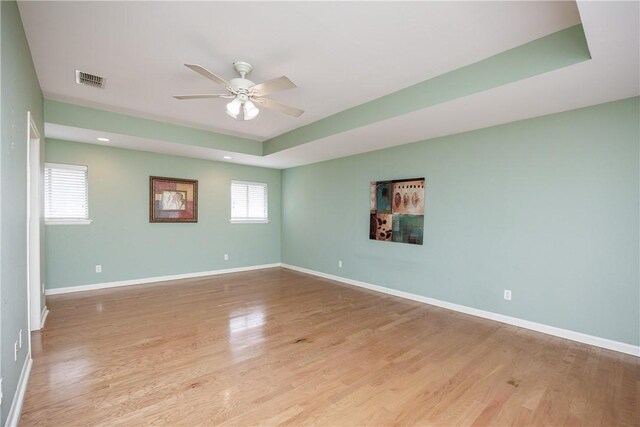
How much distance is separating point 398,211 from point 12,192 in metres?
4.28

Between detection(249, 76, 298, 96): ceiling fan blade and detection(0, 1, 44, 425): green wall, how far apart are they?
1.54m

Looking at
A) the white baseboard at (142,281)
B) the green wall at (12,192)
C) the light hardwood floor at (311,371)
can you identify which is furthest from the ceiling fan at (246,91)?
the white baseboard at (142,281)

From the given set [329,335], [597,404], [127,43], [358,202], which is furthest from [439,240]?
[127,43]

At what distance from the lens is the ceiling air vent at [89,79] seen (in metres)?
3.02

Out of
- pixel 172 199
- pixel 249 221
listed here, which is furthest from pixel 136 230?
pixel 249 221

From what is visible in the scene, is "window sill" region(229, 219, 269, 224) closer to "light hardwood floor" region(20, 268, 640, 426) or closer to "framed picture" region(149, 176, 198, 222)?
"framed picture" region(149, 176, 198, 222)

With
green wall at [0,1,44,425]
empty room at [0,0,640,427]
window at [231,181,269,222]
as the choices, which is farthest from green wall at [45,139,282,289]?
green wall at [0,1,44,425]

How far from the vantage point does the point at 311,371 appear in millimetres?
2469

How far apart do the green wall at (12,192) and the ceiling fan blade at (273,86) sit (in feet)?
5.04

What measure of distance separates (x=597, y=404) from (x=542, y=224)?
183cm

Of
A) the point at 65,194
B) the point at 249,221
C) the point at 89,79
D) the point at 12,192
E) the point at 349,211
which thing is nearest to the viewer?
the point at 12,192

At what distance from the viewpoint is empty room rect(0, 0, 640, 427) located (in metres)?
2.03

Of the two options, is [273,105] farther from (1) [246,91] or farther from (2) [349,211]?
(2) [349,211]

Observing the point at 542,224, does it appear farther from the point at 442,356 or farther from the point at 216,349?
the point at 216,349
